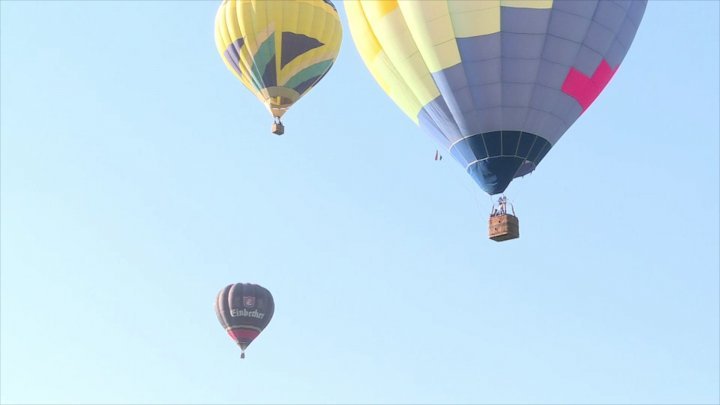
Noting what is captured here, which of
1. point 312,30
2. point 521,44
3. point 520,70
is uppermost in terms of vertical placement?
point 312,30

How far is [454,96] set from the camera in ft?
A: 138

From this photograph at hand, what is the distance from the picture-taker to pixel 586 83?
4253 cm

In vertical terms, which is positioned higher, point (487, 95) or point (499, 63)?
point (499, 63)

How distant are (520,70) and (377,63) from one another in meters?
4.12

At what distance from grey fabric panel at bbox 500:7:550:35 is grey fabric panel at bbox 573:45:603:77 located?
1.34 meters

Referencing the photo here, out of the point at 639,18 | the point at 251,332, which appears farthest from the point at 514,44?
the point at 251,332

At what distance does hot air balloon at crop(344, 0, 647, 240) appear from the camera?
41.1 m

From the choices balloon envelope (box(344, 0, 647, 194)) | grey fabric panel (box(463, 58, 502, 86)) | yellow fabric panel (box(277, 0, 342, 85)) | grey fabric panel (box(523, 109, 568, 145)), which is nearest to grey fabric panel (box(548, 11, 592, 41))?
balloon envelope (box(344, 0, 647, 194))

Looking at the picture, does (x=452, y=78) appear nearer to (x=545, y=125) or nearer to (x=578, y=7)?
(x=545, y=125)

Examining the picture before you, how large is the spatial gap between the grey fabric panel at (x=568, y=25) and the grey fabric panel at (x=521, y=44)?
365 millimetres

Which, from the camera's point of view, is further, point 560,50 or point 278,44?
point 278,44

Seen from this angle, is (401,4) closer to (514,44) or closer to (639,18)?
(514,44)

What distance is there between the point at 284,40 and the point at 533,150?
13.9 metres

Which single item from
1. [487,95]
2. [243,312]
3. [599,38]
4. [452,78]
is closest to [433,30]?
[452,78]
